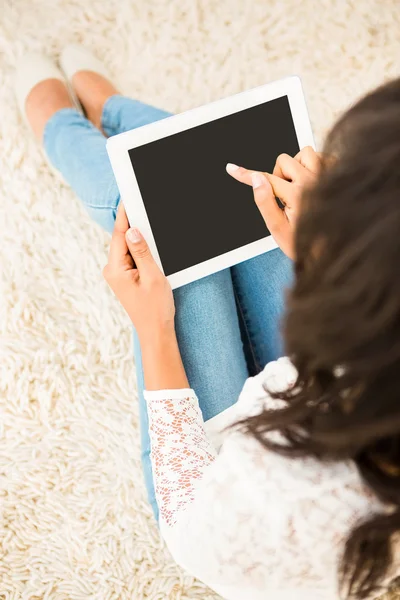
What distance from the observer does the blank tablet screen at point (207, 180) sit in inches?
25.3

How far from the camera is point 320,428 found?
1.34 feet

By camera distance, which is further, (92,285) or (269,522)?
(92,285)

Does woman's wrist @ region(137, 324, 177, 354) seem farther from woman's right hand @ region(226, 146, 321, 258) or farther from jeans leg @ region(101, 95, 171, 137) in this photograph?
jeans leg @ region(101, 95, 171, 137)

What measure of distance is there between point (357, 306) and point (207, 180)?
0.37 meters

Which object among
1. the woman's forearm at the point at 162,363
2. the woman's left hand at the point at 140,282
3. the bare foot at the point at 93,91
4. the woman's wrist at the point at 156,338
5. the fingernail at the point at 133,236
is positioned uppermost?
the bare foot at the point at 93,91

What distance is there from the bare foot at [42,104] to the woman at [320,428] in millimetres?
519

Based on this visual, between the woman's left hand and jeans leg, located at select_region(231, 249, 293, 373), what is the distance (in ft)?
0.47

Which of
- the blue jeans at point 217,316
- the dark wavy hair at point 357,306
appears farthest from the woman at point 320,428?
the blue jeans at point 217,316

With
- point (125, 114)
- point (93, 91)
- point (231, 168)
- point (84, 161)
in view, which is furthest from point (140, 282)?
point (93, 91)

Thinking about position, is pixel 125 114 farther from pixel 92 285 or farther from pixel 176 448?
pixel 176 448

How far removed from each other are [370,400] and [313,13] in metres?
0.99

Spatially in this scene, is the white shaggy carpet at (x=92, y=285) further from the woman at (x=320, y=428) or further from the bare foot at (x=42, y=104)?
the woman at (x=320, y=428)

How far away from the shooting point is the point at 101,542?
0.96 meters

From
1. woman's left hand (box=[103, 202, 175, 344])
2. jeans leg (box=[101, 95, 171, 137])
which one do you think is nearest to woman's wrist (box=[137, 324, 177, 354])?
woman's left hand (box=[103, 202, 175, 344])
